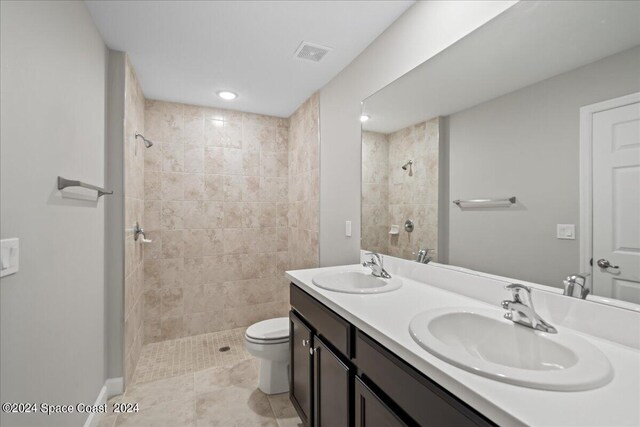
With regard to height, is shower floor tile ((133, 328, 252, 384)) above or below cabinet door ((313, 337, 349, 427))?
below

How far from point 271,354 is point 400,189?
4.52 ft

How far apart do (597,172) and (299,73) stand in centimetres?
199

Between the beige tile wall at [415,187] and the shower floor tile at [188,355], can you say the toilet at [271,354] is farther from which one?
the beige tile wall at [415,187]

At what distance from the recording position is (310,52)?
203 centimetres

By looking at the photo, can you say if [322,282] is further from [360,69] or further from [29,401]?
[360,69]

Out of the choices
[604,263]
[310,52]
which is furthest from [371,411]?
[310,52]

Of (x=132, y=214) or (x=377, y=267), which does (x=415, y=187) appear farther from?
(x=132, y=214)

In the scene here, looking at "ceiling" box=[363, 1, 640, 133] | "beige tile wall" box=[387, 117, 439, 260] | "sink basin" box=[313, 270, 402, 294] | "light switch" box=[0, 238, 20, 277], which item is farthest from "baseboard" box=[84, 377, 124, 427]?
"ceiling" box=[363, 1, 640, 133]

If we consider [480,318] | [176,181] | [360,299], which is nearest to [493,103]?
[480,318]

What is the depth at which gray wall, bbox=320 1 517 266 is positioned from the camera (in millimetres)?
1371

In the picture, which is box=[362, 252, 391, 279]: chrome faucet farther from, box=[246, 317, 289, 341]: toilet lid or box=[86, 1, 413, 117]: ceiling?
box=[86, 1, 413, 117]: ceiling

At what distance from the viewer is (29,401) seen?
1.06m

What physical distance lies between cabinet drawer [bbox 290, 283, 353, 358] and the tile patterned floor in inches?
29.8

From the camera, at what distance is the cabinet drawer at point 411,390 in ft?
2.24
